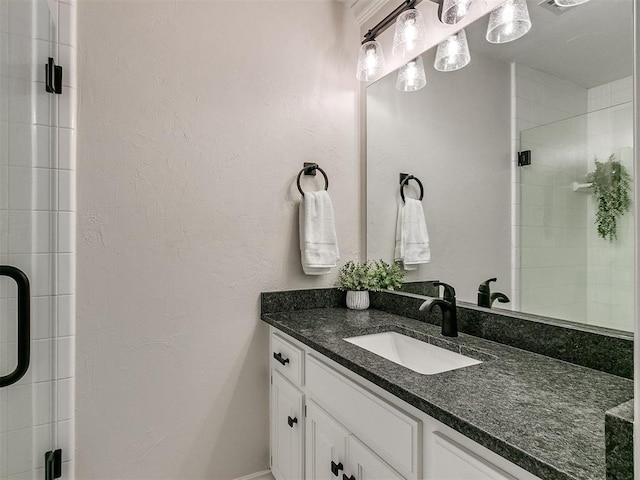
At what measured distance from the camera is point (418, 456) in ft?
2.92

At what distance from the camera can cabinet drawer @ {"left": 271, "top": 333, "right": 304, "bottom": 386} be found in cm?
149

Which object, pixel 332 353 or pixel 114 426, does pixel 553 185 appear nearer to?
pixel 332 353

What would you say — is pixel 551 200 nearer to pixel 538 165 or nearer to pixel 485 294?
pixel 538 165

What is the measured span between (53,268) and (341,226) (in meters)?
1.29

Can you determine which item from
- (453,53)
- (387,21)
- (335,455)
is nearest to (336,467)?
(335,455)

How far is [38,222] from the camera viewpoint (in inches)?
52.8

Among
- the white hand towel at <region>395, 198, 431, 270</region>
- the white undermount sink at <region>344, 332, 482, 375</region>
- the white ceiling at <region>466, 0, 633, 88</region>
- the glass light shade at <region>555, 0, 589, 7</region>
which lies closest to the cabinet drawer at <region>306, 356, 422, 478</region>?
the white undermount sink at <region>344, 332, 482, 375</region>

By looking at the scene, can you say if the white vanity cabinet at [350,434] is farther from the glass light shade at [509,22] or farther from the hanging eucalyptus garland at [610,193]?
the glass light shade at [509,22]

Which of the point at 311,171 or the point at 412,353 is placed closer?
the point at 412,353

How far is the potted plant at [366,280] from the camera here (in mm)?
1881

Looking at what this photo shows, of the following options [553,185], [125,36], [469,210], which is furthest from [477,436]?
[125,36]

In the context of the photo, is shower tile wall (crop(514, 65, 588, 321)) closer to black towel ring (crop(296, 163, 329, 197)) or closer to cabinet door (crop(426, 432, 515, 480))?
cabinet door (crop(426, 432, 515, 480))

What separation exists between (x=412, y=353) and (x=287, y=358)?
0.51 meters

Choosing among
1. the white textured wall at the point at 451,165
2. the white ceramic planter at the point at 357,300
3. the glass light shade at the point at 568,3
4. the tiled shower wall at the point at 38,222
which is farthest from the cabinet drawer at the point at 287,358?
the glass light shade at the point at 568,3
